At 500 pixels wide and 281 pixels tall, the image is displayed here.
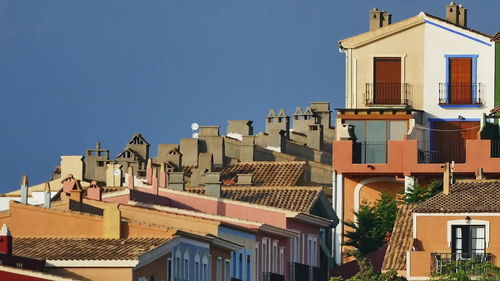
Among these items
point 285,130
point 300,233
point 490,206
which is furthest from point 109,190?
point 285,130

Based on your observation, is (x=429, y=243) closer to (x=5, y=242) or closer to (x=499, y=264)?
(x=499, y=264)

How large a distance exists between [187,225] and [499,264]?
10.3 m

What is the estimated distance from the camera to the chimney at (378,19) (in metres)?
130

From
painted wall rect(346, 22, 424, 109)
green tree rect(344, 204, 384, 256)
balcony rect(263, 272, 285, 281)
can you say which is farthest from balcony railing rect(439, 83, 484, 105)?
balcony rect(263, 272, 285, 281)

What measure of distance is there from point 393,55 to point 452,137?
4.42 metres

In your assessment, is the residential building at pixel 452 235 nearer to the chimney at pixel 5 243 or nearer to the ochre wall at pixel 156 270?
the ochre wall at pixel 156 270

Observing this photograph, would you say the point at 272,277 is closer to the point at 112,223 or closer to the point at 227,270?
the point at 227,270

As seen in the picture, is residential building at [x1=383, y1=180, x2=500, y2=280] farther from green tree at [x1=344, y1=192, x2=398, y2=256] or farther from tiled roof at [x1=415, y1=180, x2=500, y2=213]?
green tree at [x1=344, y1=192, x2=398, y2=256]

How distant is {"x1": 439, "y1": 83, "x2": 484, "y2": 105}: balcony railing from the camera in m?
124

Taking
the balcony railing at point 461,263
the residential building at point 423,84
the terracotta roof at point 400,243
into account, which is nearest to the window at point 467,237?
the balcony railing at point 461,263

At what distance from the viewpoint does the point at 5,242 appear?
2953 inches

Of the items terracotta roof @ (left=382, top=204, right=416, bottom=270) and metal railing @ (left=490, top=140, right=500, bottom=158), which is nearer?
terracotta roof @ (left=382, top=204, right=416, bottom=270)

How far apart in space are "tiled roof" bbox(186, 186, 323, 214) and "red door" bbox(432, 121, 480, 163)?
11.3 metres

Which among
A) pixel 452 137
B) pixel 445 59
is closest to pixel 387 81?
pixel 445 59
